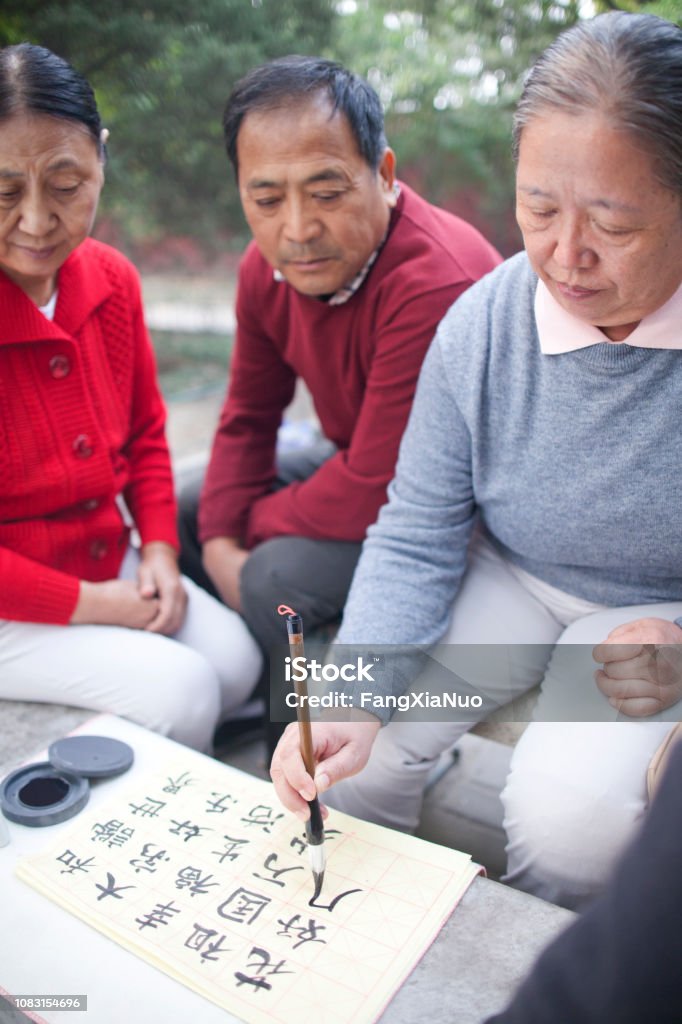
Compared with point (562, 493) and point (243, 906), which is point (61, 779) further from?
point (562, 493)

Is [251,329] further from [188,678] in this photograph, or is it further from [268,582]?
[188,678]

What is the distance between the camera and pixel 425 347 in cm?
148

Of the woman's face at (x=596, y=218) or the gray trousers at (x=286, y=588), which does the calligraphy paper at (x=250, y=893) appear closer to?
the gray trousers at (x=286, y=588)

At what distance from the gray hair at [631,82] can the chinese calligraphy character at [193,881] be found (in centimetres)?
89

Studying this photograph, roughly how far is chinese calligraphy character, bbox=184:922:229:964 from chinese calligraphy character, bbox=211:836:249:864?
10cm

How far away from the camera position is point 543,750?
113 centimetres

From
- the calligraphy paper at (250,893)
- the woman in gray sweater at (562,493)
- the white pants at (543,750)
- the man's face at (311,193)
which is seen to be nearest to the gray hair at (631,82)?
the woman in gray sweater at (562,493)

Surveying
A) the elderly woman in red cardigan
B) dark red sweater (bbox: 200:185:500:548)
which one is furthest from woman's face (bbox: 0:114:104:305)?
dark red sweater (bbox: 200:185:500:548)

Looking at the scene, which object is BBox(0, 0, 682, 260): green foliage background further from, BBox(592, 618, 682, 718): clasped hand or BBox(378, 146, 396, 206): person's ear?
BBox(592, 618, 682, 718): clasped hand

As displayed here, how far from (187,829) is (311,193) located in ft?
3.16

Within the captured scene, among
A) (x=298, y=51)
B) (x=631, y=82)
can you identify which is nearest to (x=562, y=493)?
(x=631, y=82)

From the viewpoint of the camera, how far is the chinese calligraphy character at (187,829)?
1.00 m

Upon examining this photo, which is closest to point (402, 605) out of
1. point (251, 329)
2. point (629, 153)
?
point (629, 153)

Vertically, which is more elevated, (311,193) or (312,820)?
(311,193)
